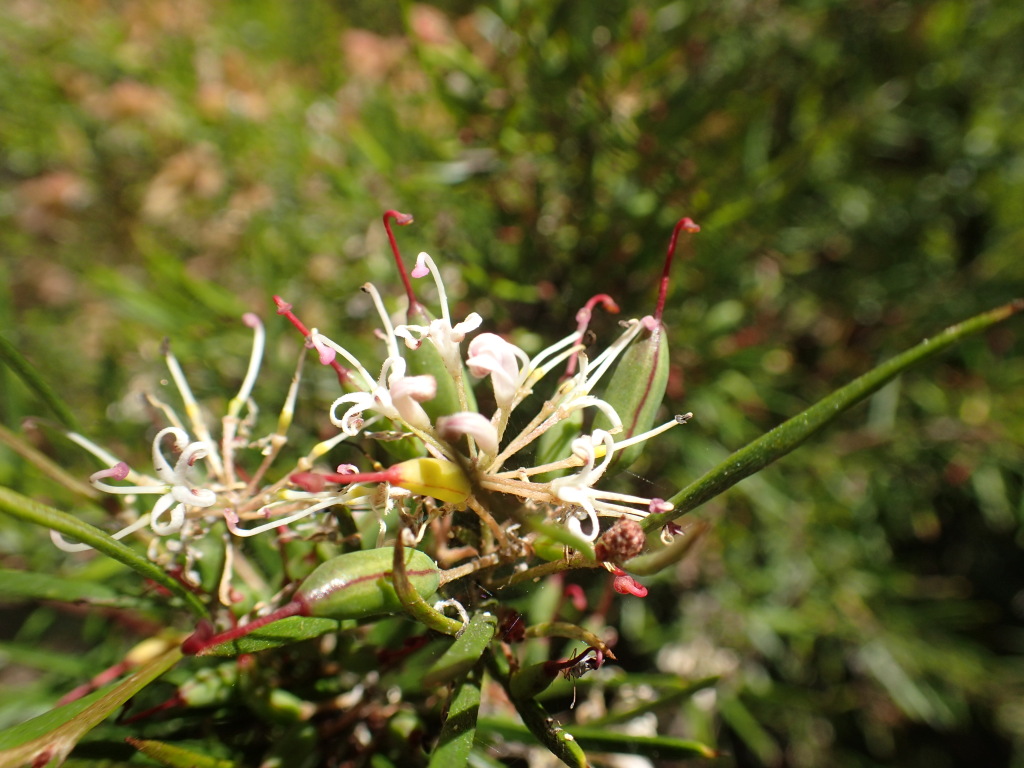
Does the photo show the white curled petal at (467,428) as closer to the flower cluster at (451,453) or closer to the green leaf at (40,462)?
the flower cluster at (451,453)

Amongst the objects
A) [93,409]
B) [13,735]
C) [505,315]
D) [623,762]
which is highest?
[13,735]

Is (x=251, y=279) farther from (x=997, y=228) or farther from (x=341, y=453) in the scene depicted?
(x=997, y=228)

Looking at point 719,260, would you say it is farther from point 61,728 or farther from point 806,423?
point 61,728

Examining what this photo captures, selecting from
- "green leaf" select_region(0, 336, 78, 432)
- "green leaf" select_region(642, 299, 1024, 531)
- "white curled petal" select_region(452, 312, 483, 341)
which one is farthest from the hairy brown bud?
"green leaf" select_region(0, 336, 78, 432)

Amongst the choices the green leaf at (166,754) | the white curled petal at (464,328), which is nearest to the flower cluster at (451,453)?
the white curled petal at (464,328)

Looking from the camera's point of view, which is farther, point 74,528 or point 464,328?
point 464,328

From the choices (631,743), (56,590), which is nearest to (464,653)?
(631,743)

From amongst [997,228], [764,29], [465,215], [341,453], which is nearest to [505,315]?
[465,215]
